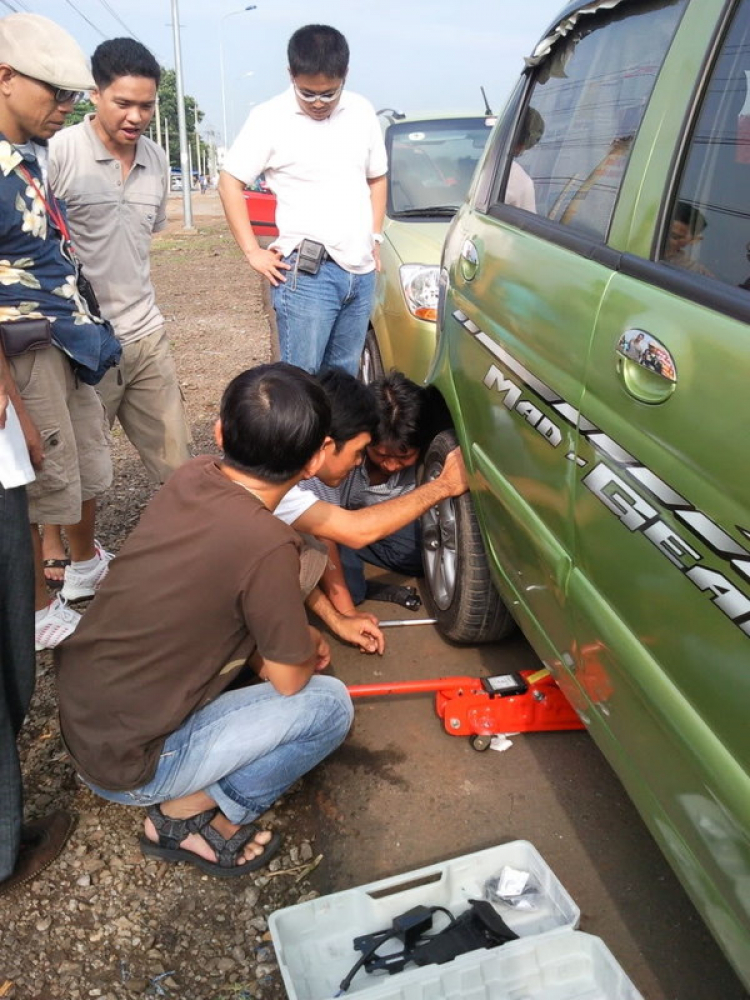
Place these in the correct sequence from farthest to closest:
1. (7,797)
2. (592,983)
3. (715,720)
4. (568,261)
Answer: (7,797)
(568,261)
(592,983)
(715,720)

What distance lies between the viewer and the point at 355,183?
371 centimetres

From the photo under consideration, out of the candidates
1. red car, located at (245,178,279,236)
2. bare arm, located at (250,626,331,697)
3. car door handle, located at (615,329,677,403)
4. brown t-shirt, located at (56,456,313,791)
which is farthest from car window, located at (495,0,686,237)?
red car, located at (245,178,279,236)

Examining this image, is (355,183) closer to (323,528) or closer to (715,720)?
(323,528)

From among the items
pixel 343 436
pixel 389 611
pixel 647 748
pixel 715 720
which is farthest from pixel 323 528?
pixel 715 720

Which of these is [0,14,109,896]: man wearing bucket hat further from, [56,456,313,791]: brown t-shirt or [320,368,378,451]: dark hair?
[320,368,378,451]: dark hair

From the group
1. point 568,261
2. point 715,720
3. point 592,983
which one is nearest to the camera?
point 715,720

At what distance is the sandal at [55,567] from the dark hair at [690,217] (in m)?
2.79

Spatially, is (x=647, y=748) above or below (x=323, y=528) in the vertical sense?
above

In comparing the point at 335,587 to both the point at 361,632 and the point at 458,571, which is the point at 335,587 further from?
the point at 458,571

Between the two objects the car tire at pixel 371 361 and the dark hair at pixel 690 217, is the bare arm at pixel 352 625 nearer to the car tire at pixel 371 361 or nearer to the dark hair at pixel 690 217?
the dark hair at pixel 690 217

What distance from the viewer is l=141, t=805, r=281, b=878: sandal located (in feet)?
6.84

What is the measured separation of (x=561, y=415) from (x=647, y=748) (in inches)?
26.5

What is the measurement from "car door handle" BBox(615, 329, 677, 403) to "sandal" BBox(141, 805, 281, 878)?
146 centimetres

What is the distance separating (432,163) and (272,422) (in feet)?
12.3
